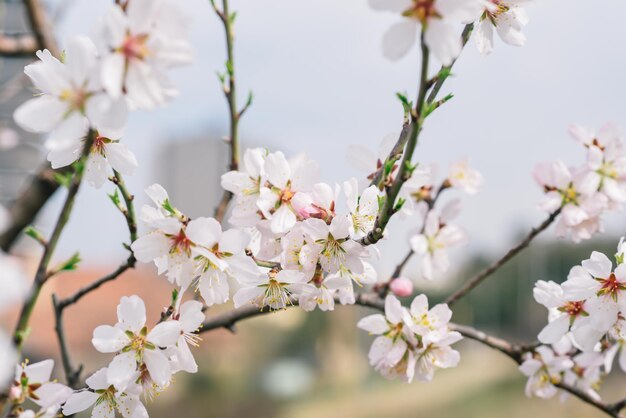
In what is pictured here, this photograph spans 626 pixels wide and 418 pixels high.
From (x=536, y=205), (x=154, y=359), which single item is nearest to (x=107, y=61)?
(x=154, y=359)

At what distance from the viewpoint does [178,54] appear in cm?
53

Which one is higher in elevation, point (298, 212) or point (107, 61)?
point (107, 61)

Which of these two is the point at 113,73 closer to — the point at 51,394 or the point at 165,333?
the point at 165,333

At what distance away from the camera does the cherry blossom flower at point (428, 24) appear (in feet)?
1.73

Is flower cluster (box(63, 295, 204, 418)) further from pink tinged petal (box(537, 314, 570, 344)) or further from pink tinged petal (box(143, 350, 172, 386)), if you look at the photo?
pink tinged petal (box(537, 314, 570, 344))

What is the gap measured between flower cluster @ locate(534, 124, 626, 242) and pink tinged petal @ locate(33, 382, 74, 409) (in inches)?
27.4

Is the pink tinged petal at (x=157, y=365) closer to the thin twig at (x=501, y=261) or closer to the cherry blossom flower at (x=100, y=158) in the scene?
the cherry blossom flower at (x=100, y=158)

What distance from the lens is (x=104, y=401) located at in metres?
0.78

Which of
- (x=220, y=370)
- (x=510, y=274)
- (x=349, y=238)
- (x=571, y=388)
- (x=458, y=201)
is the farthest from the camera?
(x=510, y=274)

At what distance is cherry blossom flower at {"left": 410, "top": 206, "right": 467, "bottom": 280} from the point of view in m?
1.17

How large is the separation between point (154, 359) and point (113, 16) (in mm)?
352

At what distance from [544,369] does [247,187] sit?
1.87ft

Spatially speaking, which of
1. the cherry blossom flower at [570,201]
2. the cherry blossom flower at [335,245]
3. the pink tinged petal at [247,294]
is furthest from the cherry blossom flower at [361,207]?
the cherry blossom flower at [570,201]

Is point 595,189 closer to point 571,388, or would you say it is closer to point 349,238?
point 571,388
